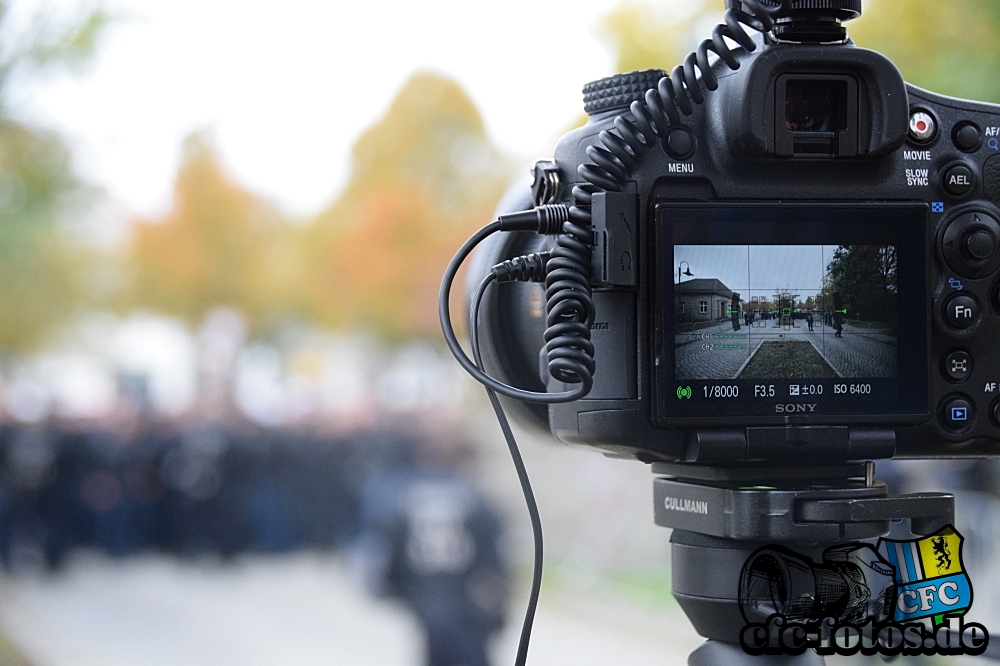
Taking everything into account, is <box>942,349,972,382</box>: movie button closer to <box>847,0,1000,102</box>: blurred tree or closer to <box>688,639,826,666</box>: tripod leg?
<box>688,639,826,666</box>: tripod leg

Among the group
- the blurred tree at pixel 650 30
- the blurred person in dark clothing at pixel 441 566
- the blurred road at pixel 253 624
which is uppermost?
the blurred tree at pixel 650 30

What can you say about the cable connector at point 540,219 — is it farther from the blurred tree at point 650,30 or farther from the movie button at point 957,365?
the blurred tree at point 650,30

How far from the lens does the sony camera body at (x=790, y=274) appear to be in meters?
1.53

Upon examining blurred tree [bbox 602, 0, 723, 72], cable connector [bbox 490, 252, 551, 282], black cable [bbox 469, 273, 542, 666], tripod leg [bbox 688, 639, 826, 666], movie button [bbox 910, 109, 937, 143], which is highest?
blurred tree [bbox 602, 0, 723, 72]

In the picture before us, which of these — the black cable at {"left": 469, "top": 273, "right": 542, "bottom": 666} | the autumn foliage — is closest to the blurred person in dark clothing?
the black cable at {"left": 469, "top": 273, "right": 542, "bottom": 666}

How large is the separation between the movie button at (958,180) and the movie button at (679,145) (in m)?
0.36

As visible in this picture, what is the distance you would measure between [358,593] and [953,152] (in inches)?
389

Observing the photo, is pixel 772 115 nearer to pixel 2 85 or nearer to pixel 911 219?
pixel 911 219

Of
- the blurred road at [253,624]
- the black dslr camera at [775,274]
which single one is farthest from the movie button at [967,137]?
the blurred road at [253,624]

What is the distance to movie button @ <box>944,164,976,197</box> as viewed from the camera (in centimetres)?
162

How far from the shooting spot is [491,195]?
A: 2230 cm

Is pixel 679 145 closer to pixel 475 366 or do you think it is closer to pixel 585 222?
pixel 585 222

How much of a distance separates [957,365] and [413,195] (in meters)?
21.9

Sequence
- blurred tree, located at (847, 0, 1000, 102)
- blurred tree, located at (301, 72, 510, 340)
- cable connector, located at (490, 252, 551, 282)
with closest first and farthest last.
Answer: cable connector, located at (490, 252, 551, 282)
blurred tree, located at (847, 0, 1000, 102)
blurred tree, located at (301, 72, 510, 340)
